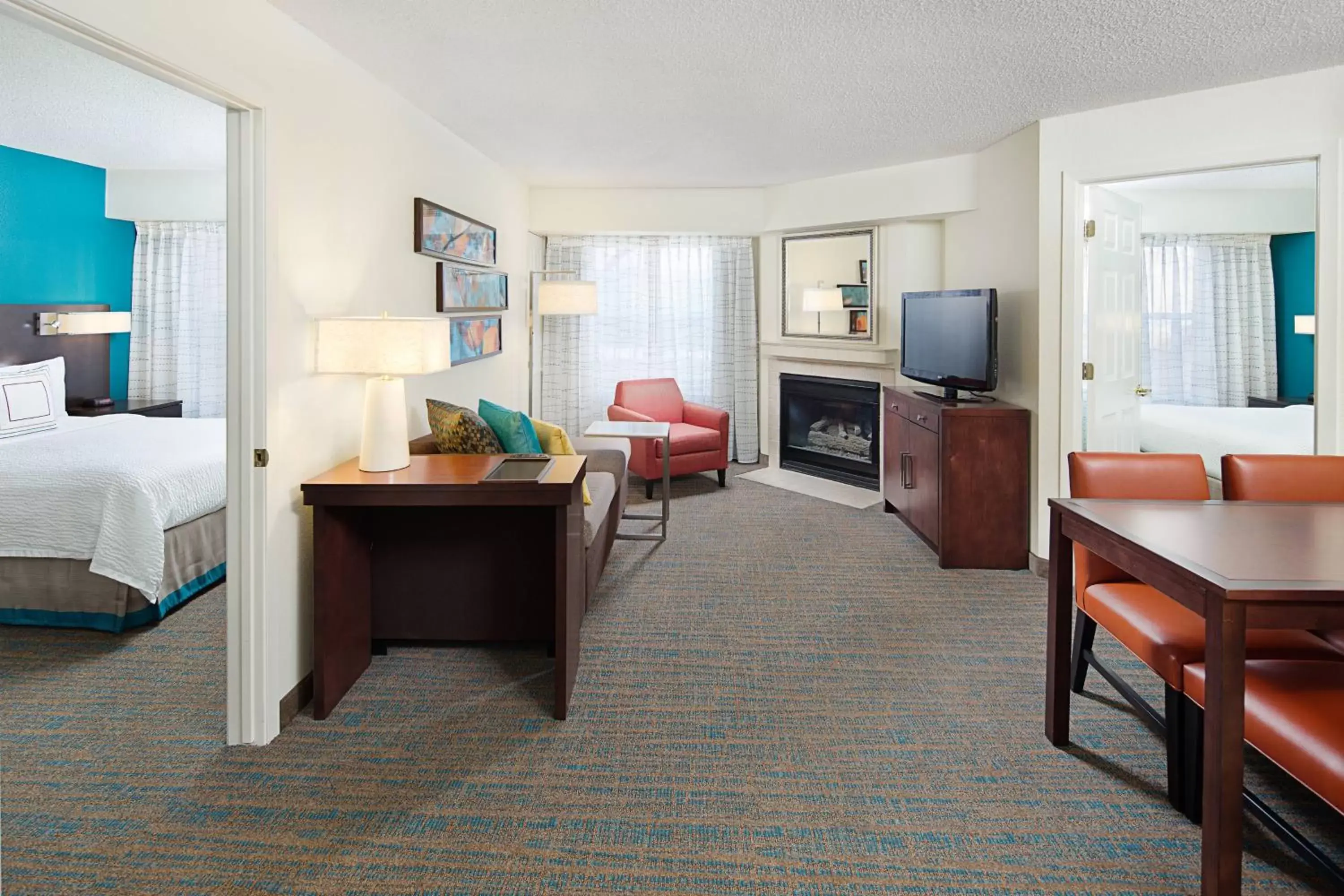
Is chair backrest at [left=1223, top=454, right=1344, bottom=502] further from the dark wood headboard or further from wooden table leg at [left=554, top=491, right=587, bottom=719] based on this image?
the dark wood headboard

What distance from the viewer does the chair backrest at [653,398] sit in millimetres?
6723

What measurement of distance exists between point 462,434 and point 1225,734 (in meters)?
2.77

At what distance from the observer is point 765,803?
2186 mm

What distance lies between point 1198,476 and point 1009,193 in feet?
8.11

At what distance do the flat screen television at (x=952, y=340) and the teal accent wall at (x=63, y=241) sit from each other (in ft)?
18.8

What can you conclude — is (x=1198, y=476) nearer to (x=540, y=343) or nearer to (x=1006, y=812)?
(x=1006, y=812)

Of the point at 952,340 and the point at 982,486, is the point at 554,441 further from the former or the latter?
the point at 952,340

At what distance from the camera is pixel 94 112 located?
4.23 m

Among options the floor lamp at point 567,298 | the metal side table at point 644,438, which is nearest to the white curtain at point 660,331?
the floor lamp at point 567,298

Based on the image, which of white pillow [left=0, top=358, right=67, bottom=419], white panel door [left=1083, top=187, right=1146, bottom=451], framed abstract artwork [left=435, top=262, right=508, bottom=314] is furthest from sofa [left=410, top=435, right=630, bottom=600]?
white pillow [left=0, top=358, right=67, bottom=419]

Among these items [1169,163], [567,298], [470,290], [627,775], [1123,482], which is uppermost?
[1169,163]

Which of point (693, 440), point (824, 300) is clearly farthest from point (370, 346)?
point (824, 300)

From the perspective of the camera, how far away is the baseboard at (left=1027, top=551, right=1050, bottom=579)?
424 cm

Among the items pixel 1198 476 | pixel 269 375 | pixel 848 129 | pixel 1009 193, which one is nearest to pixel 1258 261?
pixel 1009 193
